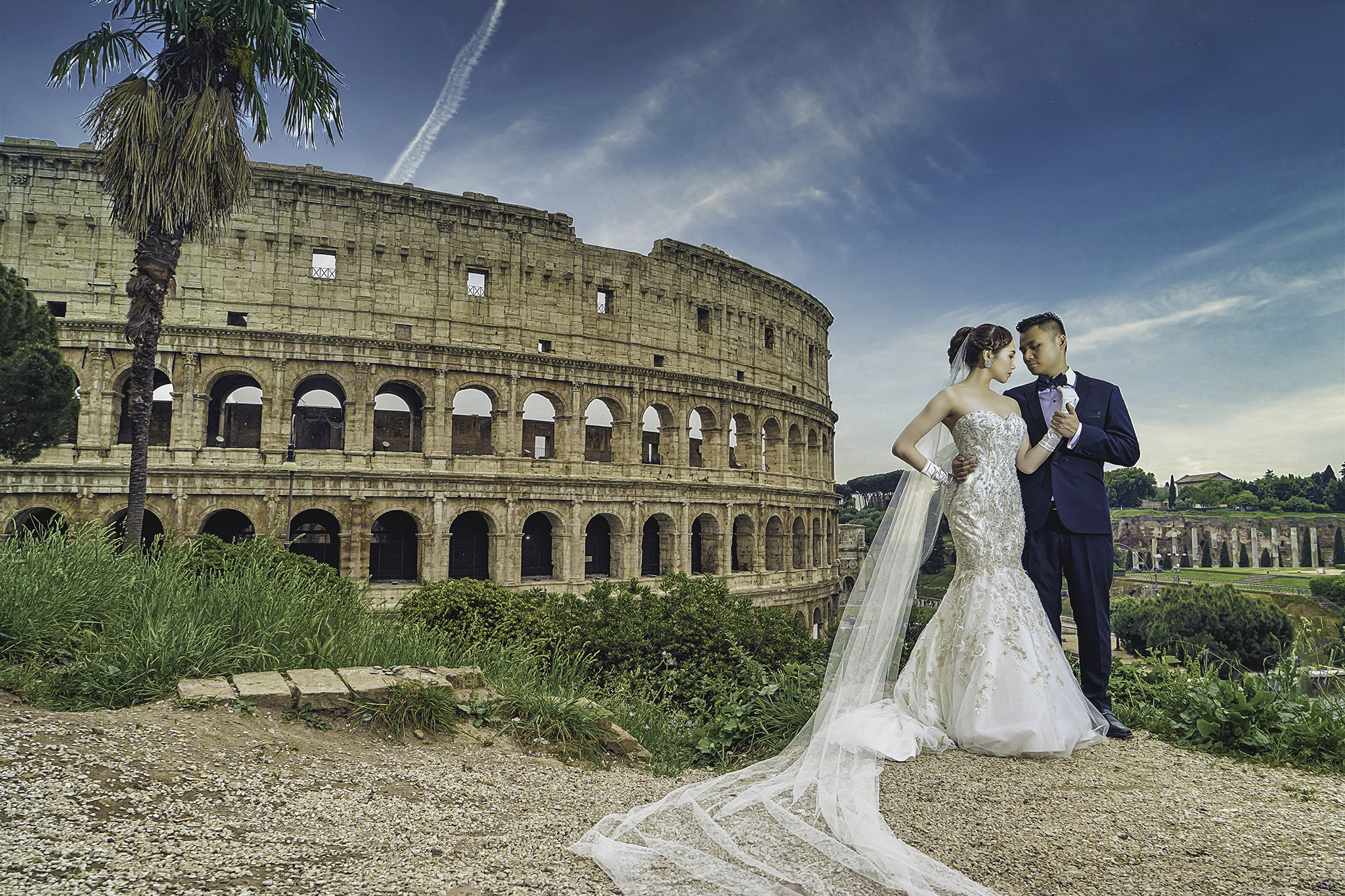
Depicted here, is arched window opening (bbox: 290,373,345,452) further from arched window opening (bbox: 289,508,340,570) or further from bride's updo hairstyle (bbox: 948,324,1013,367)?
bride's updo hairstyle (bbox: 948,324,1013,367)

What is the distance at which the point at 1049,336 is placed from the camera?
16.1ft

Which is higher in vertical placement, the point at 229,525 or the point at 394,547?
the point at 229,525

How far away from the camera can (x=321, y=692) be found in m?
4.88

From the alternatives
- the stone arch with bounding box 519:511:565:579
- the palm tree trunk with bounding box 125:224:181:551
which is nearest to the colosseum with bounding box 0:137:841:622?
the stone arch with bounding box 519:511:565:579

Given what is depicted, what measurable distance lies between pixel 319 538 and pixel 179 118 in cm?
1635

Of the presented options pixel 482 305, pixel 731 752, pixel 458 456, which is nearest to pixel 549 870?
pixel 731 752

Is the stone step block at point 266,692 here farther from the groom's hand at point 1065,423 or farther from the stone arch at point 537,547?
the stone arch at point 537,547

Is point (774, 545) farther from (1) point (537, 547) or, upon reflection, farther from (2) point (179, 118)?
(2) point (179, 118)

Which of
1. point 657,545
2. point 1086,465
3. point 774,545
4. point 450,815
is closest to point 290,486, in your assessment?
point 657,545

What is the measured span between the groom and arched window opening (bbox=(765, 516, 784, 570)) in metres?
23.7

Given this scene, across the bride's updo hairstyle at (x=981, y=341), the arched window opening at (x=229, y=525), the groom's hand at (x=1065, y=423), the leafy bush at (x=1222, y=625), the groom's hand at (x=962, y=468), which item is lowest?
the leafy bush at (x=1222, y=625)

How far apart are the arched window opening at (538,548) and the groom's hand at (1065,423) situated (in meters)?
22.2

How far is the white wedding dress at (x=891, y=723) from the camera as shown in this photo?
9.56 ft

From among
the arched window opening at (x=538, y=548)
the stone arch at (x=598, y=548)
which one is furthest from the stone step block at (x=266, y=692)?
the arched window opening at (x=538, y=548)
